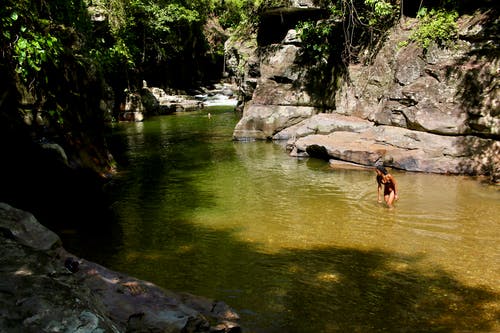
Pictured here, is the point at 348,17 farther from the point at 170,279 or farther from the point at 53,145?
the point at 170,279

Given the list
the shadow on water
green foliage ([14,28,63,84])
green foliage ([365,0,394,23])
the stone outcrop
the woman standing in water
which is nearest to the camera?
the stone outcrop

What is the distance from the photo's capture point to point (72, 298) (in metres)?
2.74

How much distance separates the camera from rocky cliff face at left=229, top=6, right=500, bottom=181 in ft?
41.1

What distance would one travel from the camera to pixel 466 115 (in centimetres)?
1285

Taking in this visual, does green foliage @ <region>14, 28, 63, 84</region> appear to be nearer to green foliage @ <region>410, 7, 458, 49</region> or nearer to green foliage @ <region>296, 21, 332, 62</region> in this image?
green foliage @ <region>410, 7, 458, 49</region>

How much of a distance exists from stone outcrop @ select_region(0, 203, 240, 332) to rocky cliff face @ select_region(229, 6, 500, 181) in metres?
10.2

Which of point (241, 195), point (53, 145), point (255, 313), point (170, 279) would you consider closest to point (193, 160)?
point (241, 195)

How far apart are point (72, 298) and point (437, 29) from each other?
47.7 ft

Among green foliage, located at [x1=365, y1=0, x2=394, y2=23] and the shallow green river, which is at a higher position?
green foliage, located at [x1=365, y1=0, x2=394, y2=23]

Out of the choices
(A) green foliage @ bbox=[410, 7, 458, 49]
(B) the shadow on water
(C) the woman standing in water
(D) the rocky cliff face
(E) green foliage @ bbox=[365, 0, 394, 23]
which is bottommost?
(B) the shadow on water

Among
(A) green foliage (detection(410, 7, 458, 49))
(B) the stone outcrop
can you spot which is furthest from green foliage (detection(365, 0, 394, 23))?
(B) the stone outcrop

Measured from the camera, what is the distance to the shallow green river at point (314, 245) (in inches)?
218

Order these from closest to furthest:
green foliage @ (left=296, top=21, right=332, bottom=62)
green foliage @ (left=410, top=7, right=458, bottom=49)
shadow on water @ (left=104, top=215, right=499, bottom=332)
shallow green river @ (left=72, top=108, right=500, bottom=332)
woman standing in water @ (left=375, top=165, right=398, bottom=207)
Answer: shadow on water @ (left=104, top=215, right=499, bottom=332)
shallow green river @ (left=72, top=108, right=500, bottom=332)
woman standing in water @ (left=375, top=165, right=398, bottom=207)
green foliage @ (left=410, top=7, right=458, bottom=49)
green foliage @ (left=296, top=21, right=332, bottom=62)

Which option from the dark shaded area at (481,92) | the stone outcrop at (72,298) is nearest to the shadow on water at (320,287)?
the stone outcrop at (72,298)
